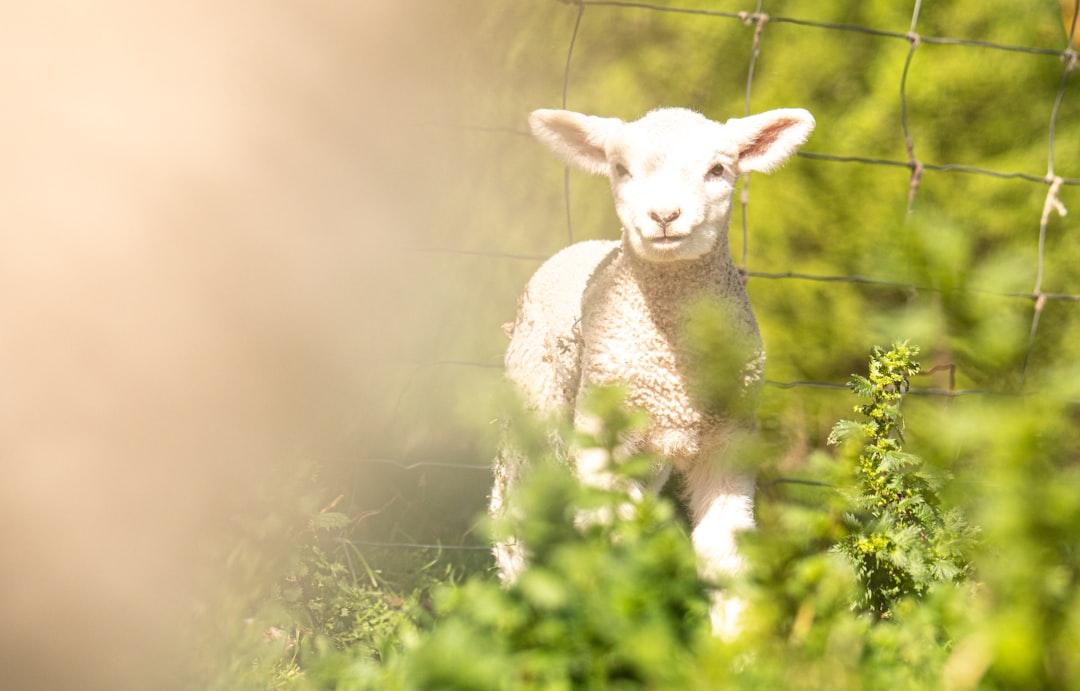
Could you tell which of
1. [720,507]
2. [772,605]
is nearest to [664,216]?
[720,507]

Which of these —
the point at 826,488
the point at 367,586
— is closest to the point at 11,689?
the point at 367,586

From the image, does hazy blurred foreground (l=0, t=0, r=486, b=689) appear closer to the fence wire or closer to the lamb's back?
the fence wire

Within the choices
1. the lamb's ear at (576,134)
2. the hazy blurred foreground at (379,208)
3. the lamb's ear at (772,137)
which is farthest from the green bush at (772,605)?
the hazy blurred foreground at (379,208)

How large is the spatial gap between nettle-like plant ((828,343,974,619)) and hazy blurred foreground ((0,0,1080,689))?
0.62 meters

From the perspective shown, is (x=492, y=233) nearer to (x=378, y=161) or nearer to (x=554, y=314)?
(x=378, y=161)

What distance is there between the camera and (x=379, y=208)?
3.79 m

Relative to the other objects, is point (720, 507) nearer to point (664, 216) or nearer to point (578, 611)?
point (664, 216)

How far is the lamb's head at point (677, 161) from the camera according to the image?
2.22m

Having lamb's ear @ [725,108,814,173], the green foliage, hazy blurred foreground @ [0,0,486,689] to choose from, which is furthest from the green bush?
hazy blurred foreground @ [0,0,486,689]

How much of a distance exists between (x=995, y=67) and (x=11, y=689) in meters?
3.63

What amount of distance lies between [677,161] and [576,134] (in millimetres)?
375

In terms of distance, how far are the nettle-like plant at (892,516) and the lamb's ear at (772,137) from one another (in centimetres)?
54

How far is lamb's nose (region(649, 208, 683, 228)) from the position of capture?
7.18 feet

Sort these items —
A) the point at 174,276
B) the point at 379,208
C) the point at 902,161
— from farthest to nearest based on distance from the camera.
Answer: the point at 379,208
the point at 902,161
the point at 174,276
